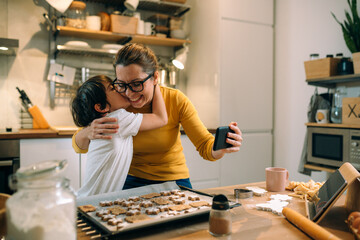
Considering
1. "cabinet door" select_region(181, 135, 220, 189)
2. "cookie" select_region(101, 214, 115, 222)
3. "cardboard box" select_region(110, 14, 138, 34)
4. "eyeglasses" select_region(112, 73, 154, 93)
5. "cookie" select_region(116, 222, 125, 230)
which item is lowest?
"cabinet door" select_region(181, 135, 220, 189)

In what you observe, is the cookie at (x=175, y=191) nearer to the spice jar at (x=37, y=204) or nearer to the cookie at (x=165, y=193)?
the cookie at (x=165, y=193)

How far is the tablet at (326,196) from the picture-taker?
848 millimetres

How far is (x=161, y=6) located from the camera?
3.22 meters

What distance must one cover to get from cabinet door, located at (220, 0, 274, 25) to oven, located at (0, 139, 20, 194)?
7.08ft

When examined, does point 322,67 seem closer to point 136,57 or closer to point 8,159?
point 136,57

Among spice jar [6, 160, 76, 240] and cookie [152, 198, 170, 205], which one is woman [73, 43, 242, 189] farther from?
spice jar [6, 160, 76, 240]

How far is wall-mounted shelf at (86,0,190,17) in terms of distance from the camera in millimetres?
3029

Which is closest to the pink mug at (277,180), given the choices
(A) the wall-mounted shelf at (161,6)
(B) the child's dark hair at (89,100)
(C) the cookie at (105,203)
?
(C) the cookie at (105,203)

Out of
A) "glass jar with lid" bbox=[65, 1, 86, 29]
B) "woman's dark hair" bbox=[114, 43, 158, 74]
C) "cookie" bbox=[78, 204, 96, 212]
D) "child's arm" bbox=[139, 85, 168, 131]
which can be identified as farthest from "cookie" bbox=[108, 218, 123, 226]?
"glass jar with lid" bbox=[65, 1, 86, 29]

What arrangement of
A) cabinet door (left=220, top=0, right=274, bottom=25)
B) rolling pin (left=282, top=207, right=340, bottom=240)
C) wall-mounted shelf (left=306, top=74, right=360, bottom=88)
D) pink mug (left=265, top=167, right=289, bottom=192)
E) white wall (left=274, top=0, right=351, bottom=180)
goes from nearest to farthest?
rolling pin (left=282, top=207, right=340, bottom=240)
pink mug (left=265, top=167, right=289, bottom=192)
wall-mounted shelf (left=306, top=74, right=360, bottom=88)
white wall (left=274, top=0, right=351, bottom=180)
cabinet door (left=220, top=0, right=274, bottom=25)

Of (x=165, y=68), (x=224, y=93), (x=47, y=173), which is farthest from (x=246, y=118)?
(x=47, y=173)

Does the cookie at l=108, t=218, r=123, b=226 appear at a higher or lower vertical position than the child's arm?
lower

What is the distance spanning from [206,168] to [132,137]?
1.53m

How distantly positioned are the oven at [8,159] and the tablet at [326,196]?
1999 millimetres
